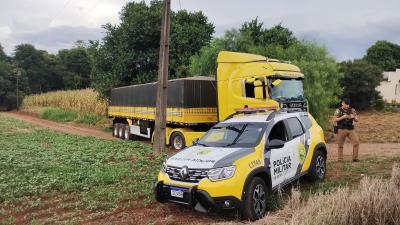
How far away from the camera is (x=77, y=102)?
4378 centimetres

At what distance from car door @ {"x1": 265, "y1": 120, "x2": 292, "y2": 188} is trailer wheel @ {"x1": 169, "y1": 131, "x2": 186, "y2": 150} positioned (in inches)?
358

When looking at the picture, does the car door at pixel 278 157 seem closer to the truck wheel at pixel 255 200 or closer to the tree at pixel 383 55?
A: the truck wheel at pixel 255 200

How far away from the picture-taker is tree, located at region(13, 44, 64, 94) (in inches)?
3241

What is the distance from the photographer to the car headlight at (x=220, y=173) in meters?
6.80

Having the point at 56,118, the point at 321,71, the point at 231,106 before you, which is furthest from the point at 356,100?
the point at 231,106

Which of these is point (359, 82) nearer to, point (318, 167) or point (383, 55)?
point (318, 167)

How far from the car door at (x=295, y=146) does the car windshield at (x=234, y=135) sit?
0.77 metres

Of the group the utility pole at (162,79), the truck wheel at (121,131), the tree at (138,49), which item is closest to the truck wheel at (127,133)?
the truck wheel at (121,131)

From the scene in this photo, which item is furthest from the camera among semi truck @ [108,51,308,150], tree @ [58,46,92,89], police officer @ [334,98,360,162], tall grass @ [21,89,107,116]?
tree @ [58,46,92,89]

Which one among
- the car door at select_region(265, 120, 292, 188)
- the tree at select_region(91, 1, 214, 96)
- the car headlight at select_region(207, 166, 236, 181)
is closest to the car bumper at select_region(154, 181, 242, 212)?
the car headlight at select_region(207, 166, 236, 181)

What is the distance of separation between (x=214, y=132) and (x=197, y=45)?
2275 cm

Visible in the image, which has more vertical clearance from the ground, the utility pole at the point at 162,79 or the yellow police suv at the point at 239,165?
the utility pole at the point at 162,79

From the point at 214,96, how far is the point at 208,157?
10.2 metres

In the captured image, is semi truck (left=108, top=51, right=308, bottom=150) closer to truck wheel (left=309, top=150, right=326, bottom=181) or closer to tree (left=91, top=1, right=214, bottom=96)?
truck wheel (left=309, top=150, right=326, bottom=181)
